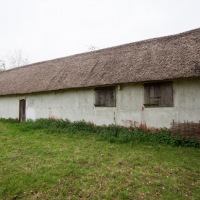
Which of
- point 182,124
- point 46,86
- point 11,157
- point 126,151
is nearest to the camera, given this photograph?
point 11,157

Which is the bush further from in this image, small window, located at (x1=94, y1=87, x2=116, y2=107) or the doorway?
the doorway

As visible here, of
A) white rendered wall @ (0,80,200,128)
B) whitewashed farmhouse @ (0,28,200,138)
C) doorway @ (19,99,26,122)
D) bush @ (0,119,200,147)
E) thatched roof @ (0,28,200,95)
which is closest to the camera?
bush @ (0,119,200,147)

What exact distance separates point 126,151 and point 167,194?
324 centimetres

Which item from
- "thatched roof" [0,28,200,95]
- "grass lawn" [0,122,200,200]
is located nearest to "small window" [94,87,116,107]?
"thatched roof" [0,28,200,95]

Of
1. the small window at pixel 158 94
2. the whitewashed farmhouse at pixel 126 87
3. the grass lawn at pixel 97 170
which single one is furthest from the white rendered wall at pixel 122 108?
Answer: the grass lawn at pixel 97 170

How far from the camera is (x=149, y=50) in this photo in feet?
Answer: 38.5

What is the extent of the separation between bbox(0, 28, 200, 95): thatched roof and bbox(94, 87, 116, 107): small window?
0.64 m

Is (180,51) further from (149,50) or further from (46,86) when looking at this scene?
(46,86)

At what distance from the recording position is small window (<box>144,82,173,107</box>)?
9.37 metres

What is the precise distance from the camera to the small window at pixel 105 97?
1114 cm

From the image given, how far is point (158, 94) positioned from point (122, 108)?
2.04 meters

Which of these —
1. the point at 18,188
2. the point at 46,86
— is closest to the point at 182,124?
the point at 18,188

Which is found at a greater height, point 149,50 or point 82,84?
point 149,50

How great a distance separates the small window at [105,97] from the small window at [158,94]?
186 centimetres
